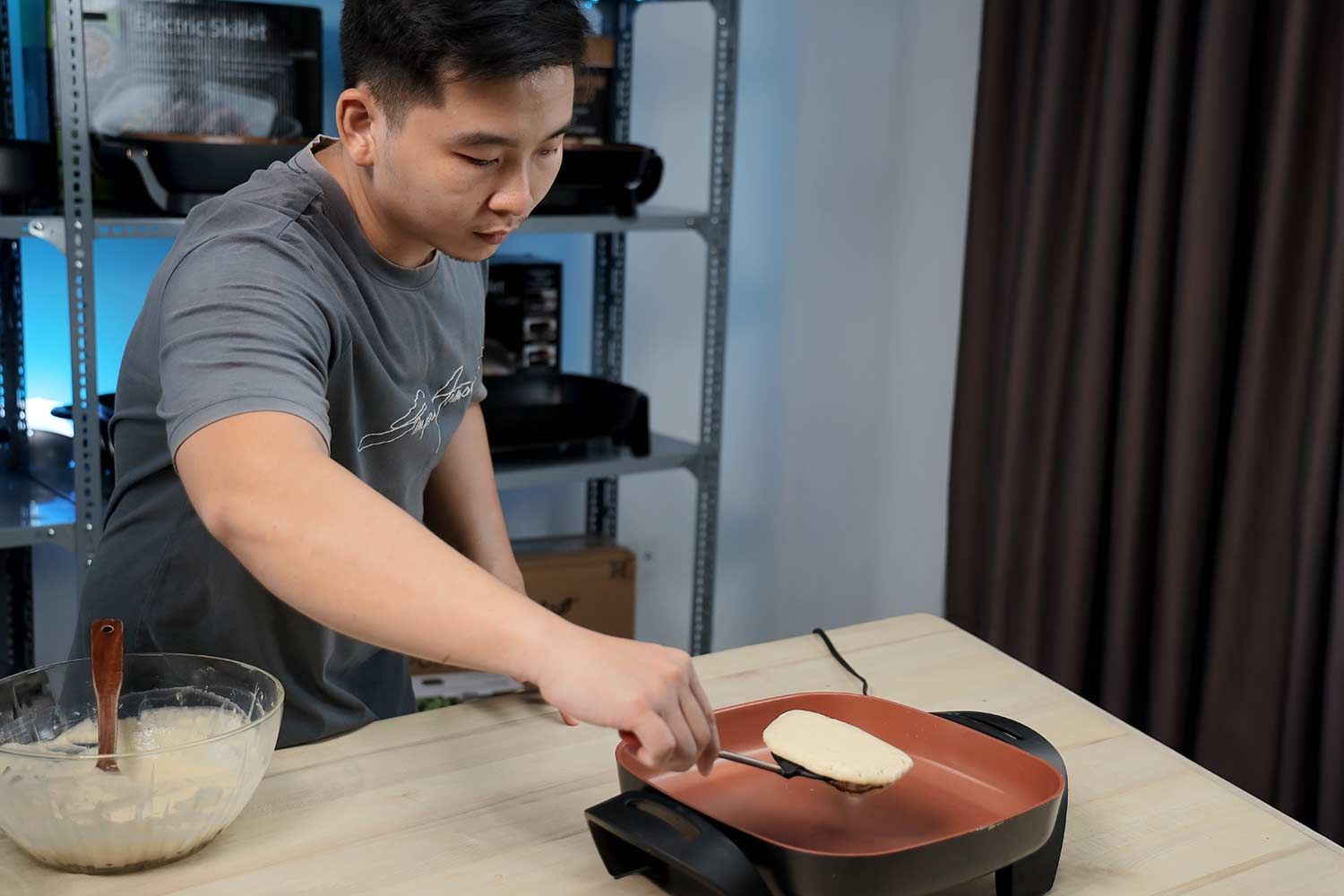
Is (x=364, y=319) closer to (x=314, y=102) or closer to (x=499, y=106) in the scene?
(x=499, y=106)

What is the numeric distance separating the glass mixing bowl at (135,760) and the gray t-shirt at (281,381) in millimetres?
110

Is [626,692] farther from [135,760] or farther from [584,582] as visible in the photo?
[584,582]

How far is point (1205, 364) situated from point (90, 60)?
1756mm

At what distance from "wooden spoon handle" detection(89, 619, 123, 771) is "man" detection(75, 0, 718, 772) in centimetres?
10

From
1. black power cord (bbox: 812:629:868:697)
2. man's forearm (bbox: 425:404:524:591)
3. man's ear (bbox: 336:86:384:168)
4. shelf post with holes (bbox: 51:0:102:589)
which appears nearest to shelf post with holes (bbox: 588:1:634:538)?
shelf post with holes (bbox: 51:0:102:589)

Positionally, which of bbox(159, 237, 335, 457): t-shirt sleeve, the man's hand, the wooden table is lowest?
the wooden table

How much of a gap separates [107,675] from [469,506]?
20.3 inches

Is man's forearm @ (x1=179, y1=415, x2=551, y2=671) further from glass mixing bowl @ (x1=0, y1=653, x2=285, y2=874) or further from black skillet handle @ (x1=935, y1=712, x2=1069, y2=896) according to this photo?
black skillet handle @ (x1=935, y1=712, x2=1069, y2=896)

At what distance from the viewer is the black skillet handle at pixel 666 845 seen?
2.73ft

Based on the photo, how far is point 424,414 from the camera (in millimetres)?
1233

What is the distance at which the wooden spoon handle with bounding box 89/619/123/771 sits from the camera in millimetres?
926

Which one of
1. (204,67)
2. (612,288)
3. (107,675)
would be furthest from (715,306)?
(107,675)

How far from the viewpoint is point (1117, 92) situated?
205cm

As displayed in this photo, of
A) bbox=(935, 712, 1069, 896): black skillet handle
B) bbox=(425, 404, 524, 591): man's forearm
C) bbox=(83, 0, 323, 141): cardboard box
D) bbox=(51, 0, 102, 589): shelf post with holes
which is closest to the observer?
bbox=(935, 712, 1069, 896): black skillet handle
